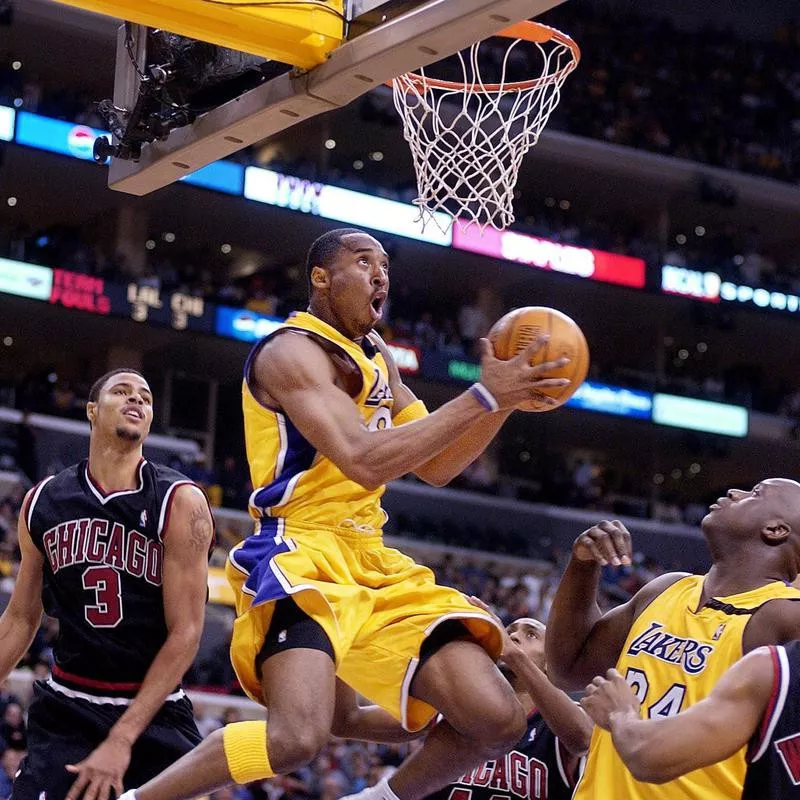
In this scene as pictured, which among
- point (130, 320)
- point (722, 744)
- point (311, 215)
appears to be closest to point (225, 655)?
point (130, 320)

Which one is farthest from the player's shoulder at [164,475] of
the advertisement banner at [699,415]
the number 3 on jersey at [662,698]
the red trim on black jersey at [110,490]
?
the advertisement banner at [699,415]

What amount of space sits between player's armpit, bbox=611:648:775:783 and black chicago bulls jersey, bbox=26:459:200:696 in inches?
84.8

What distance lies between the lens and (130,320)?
2131cm

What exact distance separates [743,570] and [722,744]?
1228 mm

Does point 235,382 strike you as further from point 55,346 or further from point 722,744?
point 722,744

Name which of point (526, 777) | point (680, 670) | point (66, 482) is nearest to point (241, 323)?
point (66, 482)

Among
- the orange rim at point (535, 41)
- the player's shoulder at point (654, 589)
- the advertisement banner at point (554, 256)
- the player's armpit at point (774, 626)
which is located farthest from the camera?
the advertisement banner at point (554, 256)

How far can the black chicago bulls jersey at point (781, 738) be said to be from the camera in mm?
3359

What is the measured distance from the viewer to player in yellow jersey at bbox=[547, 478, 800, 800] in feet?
13.7

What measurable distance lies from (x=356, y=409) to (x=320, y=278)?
0.60m

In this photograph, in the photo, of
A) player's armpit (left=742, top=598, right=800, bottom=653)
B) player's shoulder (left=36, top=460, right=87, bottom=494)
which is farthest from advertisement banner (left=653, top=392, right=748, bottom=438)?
player's armpit (left=742, top=598, right=800, bottom=653)

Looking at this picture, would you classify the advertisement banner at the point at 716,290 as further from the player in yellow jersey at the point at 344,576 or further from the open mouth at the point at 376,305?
the player in yellow jersey at the point at 344,576

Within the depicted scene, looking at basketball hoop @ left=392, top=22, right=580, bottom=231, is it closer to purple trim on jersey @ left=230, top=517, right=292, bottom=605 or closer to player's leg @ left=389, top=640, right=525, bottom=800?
purple trim on jersey @ left=230, top=517, right=292, bottom=605

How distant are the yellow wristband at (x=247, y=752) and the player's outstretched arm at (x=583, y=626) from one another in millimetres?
1126
